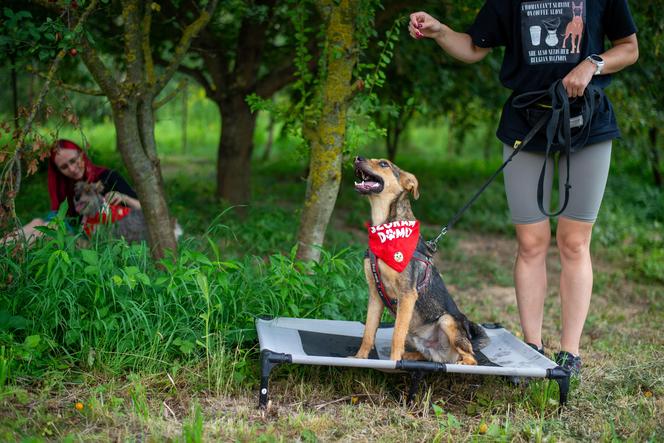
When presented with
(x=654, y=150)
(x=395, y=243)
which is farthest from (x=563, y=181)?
(x=654, y=150)

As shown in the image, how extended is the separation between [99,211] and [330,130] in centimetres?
194

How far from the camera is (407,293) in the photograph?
3.89 meters

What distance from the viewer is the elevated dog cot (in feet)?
12.2

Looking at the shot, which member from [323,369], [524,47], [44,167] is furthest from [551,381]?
[44,167]

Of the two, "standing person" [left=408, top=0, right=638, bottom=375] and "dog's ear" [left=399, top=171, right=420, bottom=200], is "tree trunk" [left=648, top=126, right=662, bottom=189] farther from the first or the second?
"dog's ear" [left=399, top=171, right=420, bottom=200]

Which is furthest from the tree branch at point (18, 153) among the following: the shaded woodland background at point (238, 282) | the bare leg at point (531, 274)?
the bare leg at point (531, 274)

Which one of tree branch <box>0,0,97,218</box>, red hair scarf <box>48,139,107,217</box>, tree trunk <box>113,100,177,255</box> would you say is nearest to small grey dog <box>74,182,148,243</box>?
red hair scarf <box>48,139,107,217</box>

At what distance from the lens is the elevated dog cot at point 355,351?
12.2 feet

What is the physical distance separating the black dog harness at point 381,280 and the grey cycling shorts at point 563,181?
723mm

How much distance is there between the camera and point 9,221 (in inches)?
173

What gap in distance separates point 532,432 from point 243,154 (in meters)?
6.70

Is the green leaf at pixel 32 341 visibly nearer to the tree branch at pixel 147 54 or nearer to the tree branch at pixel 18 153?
the tree branch at pixel 18 153

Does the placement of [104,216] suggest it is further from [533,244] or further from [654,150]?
[654,150]

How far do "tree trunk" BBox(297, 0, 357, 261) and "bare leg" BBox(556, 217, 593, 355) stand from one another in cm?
172
